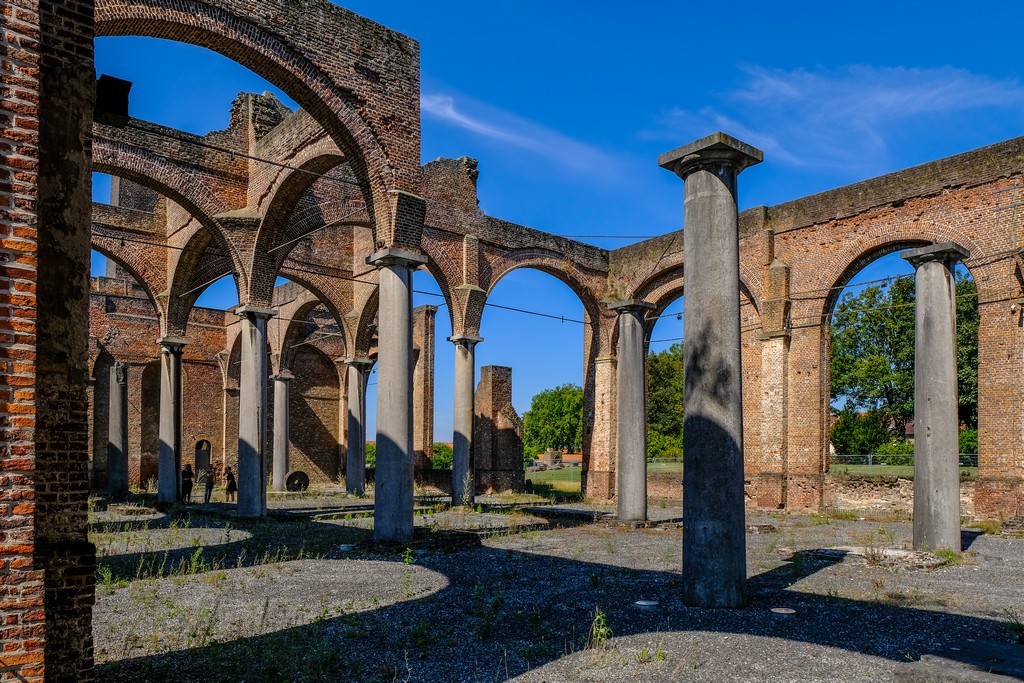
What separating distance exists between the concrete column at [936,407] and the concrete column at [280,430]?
58.3ft

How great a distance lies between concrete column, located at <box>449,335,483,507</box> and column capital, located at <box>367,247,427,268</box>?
24.4ft

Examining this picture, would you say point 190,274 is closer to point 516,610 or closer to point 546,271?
point 546,271

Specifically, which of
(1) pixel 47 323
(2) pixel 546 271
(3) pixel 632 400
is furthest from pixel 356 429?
(1) pixel 47 323

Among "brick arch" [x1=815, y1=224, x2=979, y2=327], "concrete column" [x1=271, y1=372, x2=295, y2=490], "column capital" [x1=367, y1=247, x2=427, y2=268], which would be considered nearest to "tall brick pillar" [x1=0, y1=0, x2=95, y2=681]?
"column capital" [x1=367, y1=247, x2=427, y2=268]

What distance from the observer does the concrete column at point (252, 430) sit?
1362 centimetres

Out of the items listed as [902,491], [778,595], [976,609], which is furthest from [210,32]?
[902,491]

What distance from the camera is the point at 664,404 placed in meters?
43.9

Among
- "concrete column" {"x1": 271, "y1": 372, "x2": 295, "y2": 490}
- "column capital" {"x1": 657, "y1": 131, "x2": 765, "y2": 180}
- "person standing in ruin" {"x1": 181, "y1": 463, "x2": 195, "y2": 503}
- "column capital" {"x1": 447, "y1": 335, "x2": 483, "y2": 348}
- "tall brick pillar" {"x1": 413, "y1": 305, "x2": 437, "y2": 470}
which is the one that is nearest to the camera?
"column capital" {"x1": 657, "y1": 131, "x2": 765, "y2": 180}

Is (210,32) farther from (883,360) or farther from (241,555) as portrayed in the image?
(883,360)

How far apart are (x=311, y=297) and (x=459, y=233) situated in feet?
24.6

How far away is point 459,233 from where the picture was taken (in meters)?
18.6

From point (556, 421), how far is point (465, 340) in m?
43.8

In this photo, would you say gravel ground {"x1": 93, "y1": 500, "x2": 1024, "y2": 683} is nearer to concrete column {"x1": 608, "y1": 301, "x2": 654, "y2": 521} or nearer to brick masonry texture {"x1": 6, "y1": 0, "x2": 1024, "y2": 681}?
concrete column {"x1": 608, "y1": 301, "x2": 654, "y2": 521}

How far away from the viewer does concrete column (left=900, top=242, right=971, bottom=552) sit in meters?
9.72
